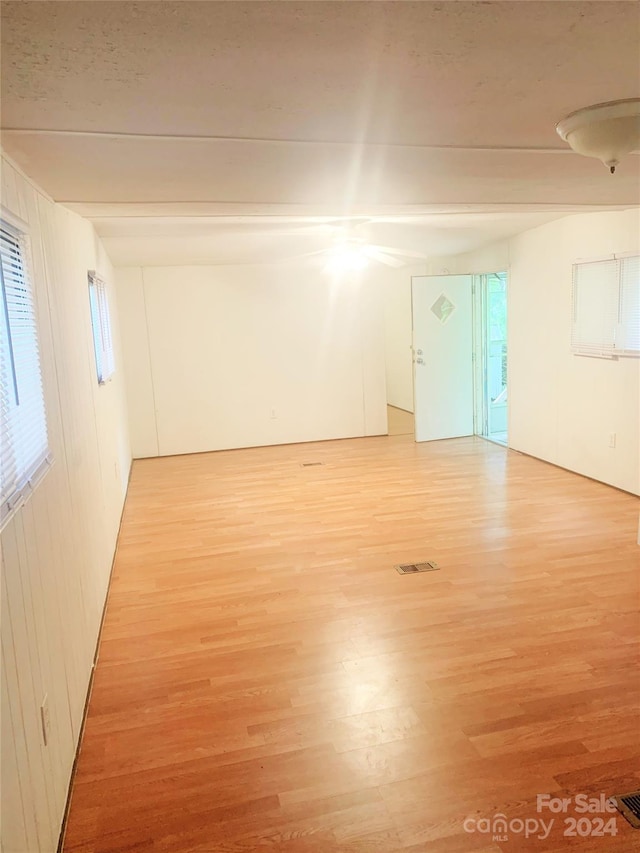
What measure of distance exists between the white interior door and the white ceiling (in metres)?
3.92

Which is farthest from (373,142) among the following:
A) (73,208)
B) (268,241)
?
(268,241)

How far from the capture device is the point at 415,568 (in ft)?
12.2

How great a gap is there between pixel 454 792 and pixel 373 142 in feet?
7.38

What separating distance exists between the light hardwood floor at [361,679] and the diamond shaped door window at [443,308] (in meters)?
3.03

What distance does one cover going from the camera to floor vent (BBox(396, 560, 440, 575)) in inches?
145

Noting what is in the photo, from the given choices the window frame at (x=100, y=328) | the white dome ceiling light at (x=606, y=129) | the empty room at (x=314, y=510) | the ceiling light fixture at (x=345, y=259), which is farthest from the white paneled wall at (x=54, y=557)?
the ceiling light fixture at (x=345, y=259)

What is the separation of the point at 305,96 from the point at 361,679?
2245 mm

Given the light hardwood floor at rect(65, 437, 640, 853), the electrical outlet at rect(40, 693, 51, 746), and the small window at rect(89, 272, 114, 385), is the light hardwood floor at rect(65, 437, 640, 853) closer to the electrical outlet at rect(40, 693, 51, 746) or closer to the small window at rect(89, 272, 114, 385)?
the electrical outlet at rect(40, 693, 51, 746)

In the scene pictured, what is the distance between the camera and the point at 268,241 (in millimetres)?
5410

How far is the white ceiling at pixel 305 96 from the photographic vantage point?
3.98 ft

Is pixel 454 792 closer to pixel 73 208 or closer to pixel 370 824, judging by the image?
pixel 370 824

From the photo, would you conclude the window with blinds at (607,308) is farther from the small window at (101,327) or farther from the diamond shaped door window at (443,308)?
the small window at (101,327)

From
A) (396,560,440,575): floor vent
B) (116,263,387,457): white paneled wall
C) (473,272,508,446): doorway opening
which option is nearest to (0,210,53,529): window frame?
(396,560,440,575): floor vent

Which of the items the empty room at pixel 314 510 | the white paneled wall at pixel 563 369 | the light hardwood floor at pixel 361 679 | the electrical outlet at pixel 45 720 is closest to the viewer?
the empty room at pixel 314 510
